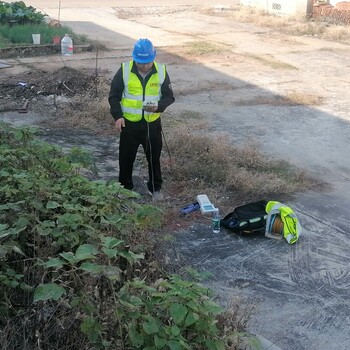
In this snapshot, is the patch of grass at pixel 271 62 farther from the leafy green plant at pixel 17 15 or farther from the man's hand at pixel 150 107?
the man's hand at pixel 150 107

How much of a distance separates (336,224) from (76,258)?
12.5ft

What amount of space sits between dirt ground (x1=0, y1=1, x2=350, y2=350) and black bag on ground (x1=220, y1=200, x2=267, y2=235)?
4.8 inches

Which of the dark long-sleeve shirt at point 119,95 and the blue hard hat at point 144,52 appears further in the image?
the dark long-sleeve shirt at point 119,95

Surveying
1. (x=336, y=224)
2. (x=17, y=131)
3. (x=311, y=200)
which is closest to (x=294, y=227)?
(x=336, y=224)

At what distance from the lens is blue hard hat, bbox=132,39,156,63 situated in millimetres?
6055

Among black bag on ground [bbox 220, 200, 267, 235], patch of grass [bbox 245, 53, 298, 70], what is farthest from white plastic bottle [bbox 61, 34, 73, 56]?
black bag on ground [bbox 220, 200, 267, 235]

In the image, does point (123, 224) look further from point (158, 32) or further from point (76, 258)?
point (158, 32)

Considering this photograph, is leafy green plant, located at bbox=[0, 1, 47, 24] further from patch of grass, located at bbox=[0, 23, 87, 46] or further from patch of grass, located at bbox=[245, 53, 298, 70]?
patch of grass, located at bbox=[245, 53, 298, 70]

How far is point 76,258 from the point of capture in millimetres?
3119

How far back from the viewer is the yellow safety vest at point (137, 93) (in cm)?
626

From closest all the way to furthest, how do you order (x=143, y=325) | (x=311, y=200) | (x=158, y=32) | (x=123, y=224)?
1. (x=143, y=325)
2. (x=123, y=224)
3. (x=311, y=200)
4. (x=158, y=32)

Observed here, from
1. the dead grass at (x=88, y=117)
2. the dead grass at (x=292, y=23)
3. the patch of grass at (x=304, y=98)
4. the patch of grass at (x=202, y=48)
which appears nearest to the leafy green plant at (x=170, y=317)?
the dead grass at (x=88, y=117)

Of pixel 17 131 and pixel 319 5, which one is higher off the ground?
pixel 319 5

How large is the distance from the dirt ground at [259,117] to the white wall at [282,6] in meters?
2.08
